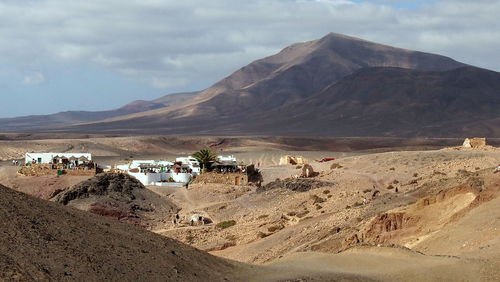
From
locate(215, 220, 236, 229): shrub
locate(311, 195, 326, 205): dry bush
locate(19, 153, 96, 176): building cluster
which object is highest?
locate(19, 153, 96, 176): building cluster

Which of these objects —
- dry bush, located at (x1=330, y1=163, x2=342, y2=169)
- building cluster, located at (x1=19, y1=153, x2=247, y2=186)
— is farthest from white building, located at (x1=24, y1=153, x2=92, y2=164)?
dry bush, located at (x1=330, y1=163, x2=342, y2=169)

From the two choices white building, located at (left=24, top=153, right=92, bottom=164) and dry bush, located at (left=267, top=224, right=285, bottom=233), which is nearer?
dry bush, located at (left=267, top=224, right=285, bottom=233)

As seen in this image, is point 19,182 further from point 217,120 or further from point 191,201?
point 217,120

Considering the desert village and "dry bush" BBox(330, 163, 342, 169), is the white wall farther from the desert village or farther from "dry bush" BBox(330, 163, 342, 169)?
"dry bush" BBox(330, 163, 342, 169)

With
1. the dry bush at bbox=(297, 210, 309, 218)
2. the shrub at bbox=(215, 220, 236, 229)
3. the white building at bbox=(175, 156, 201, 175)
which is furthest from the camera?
the white building at bbox=(175, 156, 201, 175)

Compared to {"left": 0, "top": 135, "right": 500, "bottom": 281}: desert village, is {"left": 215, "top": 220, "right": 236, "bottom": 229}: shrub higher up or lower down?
lower down

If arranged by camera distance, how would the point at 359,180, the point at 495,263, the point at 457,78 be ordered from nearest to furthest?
the point at 495,263 < the point at 359,180 < the point at 457,78

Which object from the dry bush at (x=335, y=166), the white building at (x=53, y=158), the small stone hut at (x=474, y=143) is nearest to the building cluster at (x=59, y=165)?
the white building at (x=53, y=158)

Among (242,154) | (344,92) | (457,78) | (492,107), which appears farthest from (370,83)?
(242,154)

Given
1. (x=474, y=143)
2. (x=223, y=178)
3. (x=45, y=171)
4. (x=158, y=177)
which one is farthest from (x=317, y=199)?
(x=474, y=143)

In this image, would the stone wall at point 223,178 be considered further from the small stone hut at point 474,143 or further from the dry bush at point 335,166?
the small stone hut at point 474,143
